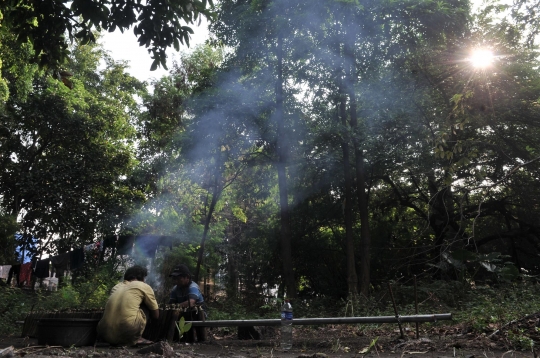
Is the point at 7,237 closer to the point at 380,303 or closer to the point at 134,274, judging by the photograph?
the point at 134,274

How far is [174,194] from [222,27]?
9.03m

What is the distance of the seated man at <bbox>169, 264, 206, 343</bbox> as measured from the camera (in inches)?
274

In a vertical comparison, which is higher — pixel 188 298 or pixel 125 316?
pixel 188 298

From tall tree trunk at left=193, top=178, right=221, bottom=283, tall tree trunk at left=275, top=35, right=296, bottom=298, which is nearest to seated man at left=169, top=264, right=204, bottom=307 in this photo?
tall tree trunk at left=275, top=35, right=296, bottom=298

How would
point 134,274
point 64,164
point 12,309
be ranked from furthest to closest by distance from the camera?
point 64,164 < point 12,309 < point 134,274

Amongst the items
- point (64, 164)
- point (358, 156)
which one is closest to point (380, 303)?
point (358, 156)

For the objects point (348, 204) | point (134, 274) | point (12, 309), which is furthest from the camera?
point (348, 204)

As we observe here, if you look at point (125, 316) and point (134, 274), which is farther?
point (134, 274)

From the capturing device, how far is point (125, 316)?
6.09 metres

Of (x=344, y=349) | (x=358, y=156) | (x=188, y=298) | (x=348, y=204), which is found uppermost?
(x=358, y=156)

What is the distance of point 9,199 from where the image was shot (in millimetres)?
18406

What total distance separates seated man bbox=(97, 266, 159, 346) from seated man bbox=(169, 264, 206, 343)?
785 millimetres

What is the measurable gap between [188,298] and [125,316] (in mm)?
1651

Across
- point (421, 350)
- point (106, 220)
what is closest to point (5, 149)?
point (106, 220)
